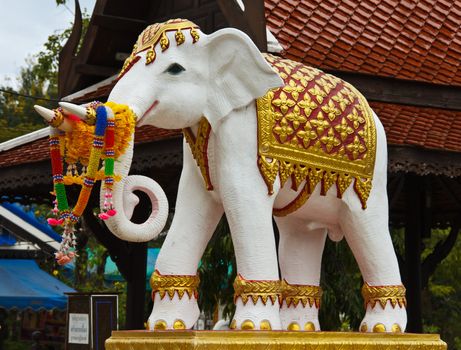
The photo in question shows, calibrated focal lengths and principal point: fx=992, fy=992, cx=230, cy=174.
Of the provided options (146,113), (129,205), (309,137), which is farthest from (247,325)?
(146,113)

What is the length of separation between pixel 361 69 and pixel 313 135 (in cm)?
263

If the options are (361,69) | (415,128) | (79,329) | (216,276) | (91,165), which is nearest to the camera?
(91,165)

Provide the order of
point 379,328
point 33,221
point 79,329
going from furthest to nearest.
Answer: point 33,221
point 79,329
point 379,328

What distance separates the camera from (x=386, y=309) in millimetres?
4480

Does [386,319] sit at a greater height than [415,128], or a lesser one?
lesser

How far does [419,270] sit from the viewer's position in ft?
27.0

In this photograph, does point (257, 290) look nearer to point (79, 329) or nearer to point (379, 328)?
point (379, 328)

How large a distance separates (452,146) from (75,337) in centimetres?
321

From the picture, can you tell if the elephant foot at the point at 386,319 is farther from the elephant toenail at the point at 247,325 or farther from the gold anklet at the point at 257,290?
the elephant toenail at the point at 247,325

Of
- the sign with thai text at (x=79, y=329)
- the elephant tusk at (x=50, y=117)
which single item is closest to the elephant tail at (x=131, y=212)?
the elephant tusk at (x=50, y=117)

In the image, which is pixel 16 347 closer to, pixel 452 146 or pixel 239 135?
pixel 452 146

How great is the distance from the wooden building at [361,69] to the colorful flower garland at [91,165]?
2.46 metres

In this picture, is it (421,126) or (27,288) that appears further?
(27,288)

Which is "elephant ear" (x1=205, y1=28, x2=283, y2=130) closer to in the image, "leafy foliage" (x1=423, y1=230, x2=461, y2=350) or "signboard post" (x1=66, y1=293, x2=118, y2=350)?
"signboard post" (x1=66, y1=293, x2=118, y2=350)
